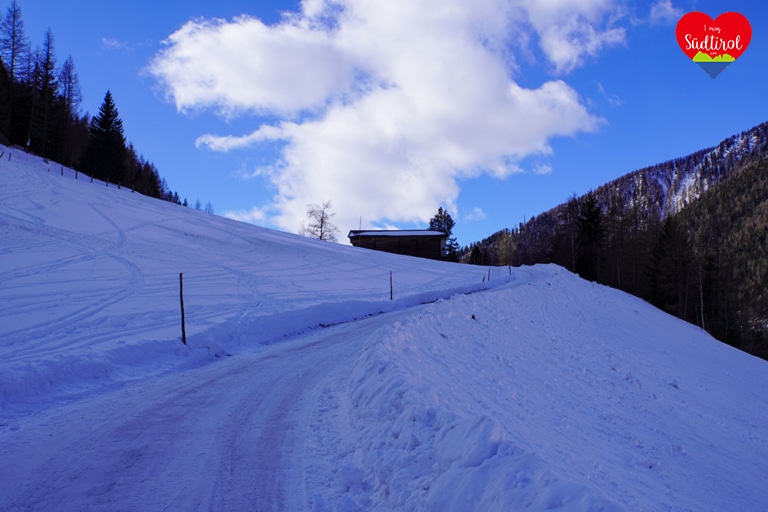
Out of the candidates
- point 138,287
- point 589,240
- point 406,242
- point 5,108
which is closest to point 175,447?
point 138,287

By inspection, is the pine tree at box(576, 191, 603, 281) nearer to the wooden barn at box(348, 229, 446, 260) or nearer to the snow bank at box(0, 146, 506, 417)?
the wooden barn at box(348, 229, 446, 260)

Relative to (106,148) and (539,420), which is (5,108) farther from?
(539,420)

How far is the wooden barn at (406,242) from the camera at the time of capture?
57844mm

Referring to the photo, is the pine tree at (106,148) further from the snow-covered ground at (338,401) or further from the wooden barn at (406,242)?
the snow-covered ground at (338,401)

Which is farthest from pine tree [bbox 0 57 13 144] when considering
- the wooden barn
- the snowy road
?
the snowy road

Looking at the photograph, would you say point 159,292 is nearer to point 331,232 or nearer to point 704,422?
point 704,422

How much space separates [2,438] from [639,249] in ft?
193

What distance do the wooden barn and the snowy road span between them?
49085 millimetres

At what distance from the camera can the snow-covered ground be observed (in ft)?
14.8

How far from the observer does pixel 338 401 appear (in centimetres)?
761

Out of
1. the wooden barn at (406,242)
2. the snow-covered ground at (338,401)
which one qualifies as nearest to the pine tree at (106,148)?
the wooden barn at (406,242)

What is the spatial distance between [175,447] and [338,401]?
2.78 m

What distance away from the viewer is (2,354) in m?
9.48

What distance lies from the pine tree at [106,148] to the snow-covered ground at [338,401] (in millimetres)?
41547
